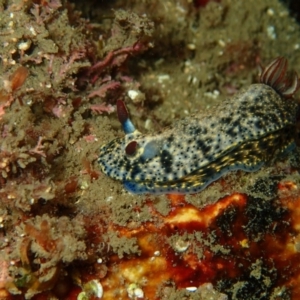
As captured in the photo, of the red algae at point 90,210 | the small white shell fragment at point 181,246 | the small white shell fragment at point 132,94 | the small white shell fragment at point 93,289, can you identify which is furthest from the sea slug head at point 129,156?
the small white shell fragment at point 132,94

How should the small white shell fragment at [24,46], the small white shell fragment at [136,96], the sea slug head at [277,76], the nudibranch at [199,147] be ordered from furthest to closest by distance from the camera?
the small white shell fragment at [136,96] < the sea slug head at [277,76] < the small white shell fragment at [24,46] < the nudibranch at [199,147]

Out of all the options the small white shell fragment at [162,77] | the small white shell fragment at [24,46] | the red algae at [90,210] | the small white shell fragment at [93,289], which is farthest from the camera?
the small white shell fragment at [162,77]

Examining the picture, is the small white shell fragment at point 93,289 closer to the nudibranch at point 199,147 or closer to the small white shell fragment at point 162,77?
the nudibranch at point 199,147

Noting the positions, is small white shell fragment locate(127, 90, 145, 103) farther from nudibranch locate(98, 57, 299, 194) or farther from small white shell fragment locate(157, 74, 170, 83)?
nudibranch locate(98, 57, 299, 194)

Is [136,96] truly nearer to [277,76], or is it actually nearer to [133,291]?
[277,76]

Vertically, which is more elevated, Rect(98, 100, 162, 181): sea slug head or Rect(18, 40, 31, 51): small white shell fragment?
Rect(18, 40, 31, 51): small white shell fragment

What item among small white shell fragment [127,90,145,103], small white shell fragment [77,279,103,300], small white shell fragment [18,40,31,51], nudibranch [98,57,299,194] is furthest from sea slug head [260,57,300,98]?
small white shell fragment [77,279,103,300]

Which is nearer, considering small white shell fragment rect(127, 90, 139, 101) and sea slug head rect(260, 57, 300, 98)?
sea slug head rect(260, 57, 300, 98)

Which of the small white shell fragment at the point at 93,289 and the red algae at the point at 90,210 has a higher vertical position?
the red algae at the point at 90,210
